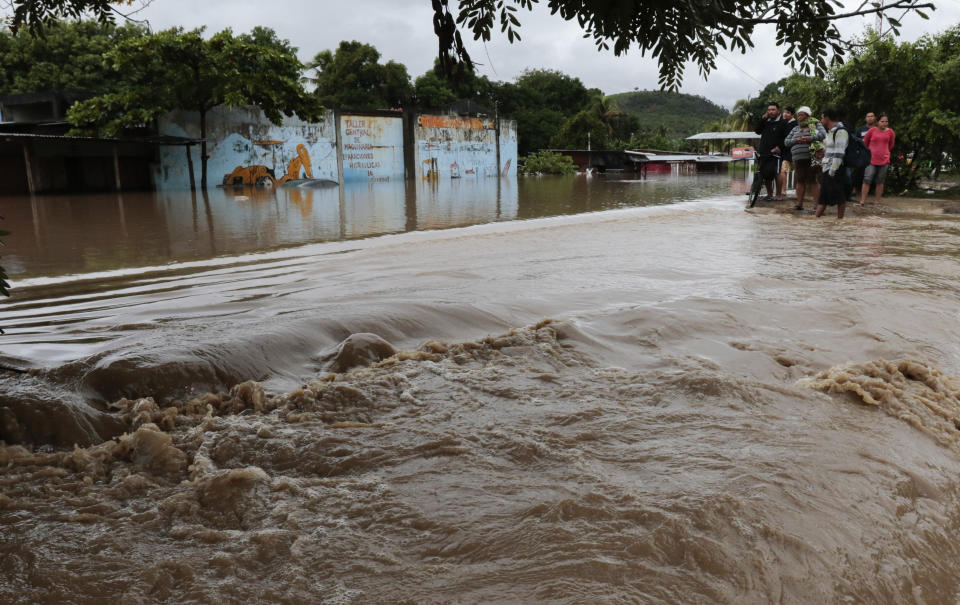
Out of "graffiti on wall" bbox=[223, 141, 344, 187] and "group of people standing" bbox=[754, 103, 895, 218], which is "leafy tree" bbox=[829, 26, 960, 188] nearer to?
"group of people standing" bbox=[754, 103, 895, 218]

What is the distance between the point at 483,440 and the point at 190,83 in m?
23.0

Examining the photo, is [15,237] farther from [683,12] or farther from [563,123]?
[563,123]

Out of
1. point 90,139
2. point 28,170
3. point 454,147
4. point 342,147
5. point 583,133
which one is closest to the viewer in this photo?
point 28,170

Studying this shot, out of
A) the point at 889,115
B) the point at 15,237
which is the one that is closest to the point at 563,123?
Answer: the point at 889,115

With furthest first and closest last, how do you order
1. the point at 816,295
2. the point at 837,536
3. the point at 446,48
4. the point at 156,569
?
the point at 816,295
the point at 446,48
the point at 837,536
the point at 156,569

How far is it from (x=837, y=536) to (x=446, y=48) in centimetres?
208

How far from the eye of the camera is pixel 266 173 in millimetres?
26797

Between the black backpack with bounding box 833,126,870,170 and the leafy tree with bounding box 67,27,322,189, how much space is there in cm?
1793

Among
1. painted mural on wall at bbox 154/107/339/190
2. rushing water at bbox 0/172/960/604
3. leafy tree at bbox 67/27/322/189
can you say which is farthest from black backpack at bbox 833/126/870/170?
painted mural on wall at bbox 154/107/339/190

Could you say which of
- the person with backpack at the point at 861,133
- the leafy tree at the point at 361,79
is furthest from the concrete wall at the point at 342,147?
the person with backpack at the point at 861,133

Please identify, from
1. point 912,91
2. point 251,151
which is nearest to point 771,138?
point 912,91

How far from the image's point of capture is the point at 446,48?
2.49m

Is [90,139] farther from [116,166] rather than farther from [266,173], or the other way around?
[266,173]

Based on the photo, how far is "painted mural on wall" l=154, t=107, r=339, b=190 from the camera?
24.4 meters
